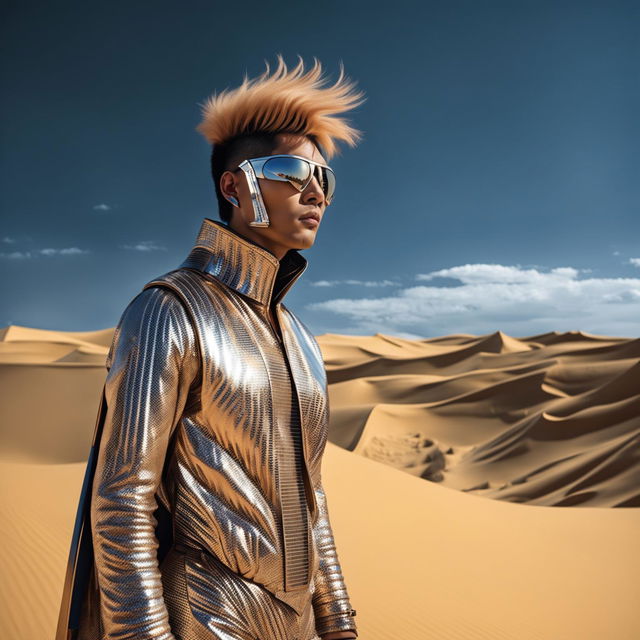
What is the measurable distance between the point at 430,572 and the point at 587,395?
9758mm

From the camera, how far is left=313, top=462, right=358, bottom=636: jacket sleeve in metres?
1.81

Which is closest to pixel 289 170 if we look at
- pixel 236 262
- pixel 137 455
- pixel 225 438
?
pixel 236 262

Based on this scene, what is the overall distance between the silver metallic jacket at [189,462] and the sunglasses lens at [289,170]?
0.29 m

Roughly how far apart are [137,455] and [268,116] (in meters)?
0.92

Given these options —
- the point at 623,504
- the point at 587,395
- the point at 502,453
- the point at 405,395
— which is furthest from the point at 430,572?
the point at 405,395

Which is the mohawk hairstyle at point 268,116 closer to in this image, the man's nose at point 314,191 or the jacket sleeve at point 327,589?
the man's nose at point 314,191

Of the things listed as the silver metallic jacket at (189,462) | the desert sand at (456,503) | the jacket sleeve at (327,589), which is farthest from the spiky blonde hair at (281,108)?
the desert sand at (456,503)

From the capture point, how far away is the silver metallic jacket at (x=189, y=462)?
1390 mm

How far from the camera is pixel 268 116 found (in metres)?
Result: 1.80

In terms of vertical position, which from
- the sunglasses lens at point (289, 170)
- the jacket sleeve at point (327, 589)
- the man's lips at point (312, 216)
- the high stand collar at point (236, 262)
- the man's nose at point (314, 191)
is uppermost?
the sunglasses lens at point (289, 170)

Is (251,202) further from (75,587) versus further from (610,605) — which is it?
(610,605)

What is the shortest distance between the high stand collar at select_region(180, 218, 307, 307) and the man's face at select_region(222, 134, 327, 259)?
0.16 ft

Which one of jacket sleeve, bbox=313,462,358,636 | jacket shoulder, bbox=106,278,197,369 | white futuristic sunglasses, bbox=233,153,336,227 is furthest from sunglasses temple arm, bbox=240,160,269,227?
jacket sleeve, bbox=313,462,358,636

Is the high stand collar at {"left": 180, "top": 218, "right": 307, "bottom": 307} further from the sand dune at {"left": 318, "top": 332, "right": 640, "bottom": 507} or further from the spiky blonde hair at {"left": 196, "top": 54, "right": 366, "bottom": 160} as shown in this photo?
the sand dune at {"left": 318, "top": 332, "right": 640, "bottom": 507}
